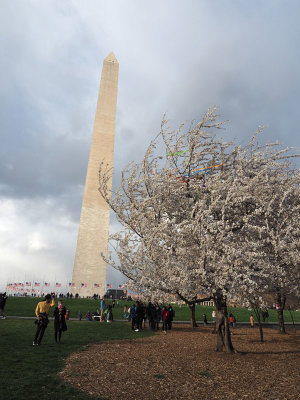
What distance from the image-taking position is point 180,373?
7484 mm

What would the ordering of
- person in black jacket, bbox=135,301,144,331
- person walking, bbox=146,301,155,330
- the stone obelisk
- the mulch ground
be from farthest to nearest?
the stone obelisk → person walking, bbox=146,301,155,330 → person in black jacket, bbox=135,301,144,331 → the mulch ground

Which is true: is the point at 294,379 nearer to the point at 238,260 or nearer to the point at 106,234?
the point at 238,260

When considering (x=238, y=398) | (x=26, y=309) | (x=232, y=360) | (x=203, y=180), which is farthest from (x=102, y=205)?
(x=238, y=398)

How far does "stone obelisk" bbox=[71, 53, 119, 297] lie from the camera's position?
39281 mm

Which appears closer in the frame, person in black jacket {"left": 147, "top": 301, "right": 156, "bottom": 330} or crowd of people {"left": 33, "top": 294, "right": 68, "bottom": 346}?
crowd of people {"left": 33, "top": 294, "right": 68, "bottom": 346}

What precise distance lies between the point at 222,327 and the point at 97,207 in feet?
105

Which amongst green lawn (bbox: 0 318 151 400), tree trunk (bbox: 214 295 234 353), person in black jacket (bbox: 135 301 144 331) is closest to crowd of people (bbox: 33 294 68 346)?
green lawn (bbox: 0 318 151 400)

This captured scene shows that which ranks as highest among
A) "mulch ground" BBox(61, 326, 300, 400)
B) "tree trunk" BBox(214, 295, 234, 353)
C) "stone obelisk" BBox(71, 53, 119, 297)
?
"stone obelisk" BBox(71, 53, 119, 297)

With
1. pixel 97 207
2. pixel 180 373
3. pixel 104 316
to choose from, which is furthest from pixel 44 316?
pixel 97 207

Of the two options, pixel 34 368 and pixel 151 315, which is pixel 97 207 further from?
pixel 34 368

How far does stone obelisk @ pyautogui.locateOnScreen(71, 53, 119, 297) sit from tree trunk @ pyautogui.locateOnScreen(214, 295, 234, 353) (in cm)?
2923

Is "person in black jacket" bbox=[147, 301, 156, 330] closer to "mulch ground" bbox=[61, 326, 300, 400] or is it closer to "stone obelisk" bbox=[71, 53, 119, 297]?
"mulch ground" bbox=[61, 326, 300, 400]

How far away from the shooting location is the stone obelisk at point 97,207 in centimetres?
3928

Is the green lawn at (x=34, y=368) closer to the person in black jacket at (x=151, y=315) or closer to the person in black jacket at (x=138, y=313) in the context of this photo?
the person in black jacket at (x=138, y=313)
